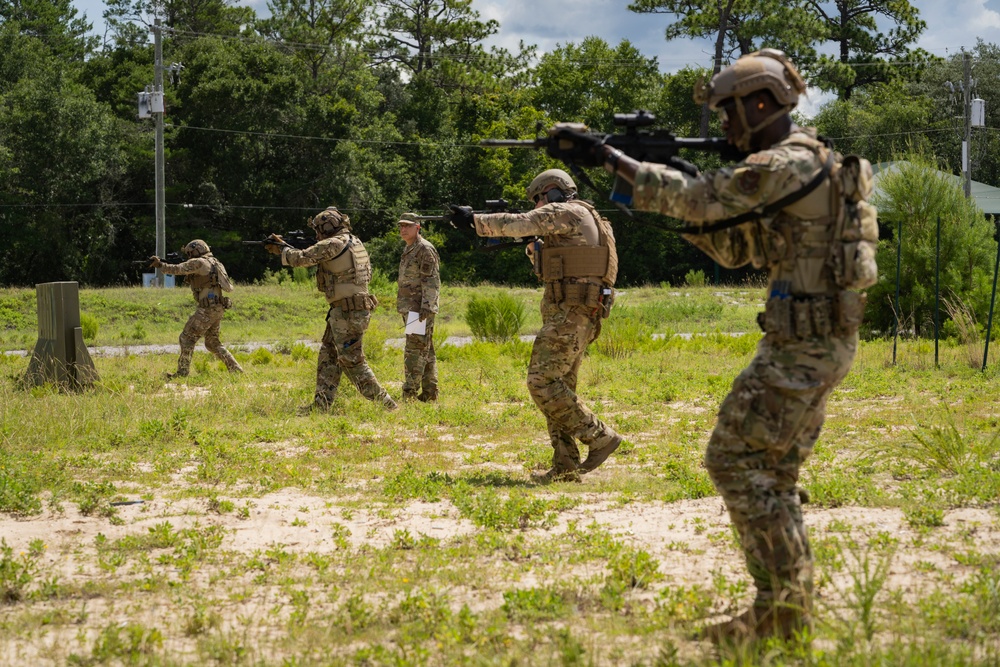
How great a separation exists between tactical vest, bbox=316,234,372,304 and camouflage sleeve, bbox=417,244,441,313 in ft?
3.43

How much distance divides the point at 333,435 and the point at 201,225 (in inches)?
1265

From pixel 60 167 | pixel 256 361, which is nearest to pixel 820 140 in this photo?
pixel 256 361

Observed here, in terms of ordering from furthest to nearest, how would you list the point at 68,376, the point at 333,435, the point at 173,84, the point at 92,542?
1. the point at 173,84
2. the point at 68,376
3. the point at 333,435
4. the point at 92,542

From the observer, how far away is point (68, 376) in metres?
11.7

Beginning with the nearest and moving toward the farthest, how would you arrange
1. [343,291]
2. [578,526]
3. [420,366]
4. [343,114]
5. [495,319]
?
[578,526]
[343,291]
[420,366]
[495,319]
[343,114]

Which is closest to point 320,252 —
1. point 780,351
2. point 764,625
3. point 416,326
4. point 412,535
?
point 416,326

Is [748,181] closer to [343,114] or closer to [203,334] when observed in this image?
[203,334]

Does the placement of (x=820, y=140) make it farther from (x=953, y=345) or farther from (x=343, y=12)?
(x=343, y=12)

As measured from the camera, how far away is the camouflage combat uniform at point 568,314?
23.8 ft

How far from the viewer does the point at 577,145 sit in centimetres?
453

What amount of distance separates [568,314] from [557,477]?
116 centimetres

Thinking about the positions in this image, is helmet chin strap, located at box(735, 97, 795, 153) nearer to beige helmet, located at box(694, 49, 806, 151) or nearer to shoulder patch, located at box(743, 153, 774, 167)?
beige helmet, located at box(694, 49, 806, 151)

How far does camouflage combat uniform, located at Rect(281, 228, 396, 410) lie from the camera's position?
33.7ft

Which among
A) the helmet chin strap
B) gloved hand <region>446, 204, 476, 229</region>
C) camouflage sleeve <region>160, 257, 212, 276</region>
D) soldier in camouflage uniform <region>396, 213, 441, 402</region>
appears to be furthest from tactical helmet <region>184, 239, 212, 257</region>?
the helmet chin strap
